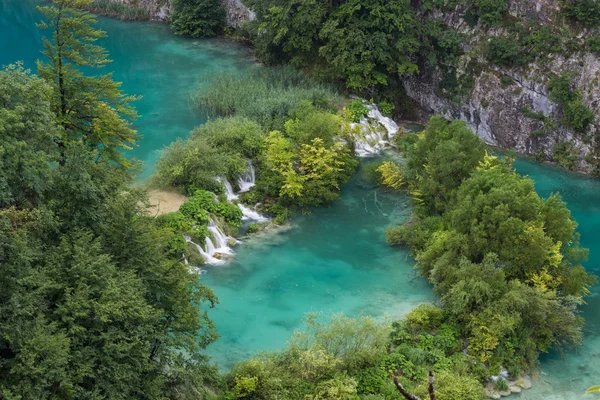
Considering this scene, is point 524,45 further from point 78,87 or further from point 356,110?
point 78,87

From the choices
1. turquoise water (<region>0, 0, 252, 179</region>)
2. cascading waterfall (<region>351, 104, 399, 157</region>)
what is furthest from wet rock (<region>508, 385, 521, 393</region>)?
turquoise water (<region>0, 0, 252, 179</region>)

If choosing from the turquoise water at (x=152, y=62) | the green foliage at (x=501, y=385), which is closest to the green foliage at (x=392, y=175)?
the turquoise water at (x=152, y=62)

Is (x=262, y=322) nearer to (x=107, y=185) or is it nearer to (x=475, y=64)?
(x=107, y=185)

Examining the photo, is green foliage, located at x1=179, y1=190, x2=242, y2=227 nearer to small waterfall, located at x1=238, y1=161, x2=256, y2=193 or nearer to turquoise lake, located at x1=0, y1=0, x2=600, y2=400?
turquoise lake, located at x1=0, y1=0, x2=600, y2=400

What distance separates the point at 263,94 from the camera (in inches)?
1300

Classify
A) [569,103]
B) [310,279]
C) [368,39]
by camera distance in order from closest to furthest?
[310,279] → [569,103] → [368,39]

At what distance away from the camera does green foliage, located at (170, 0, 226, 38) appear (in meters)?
45.0

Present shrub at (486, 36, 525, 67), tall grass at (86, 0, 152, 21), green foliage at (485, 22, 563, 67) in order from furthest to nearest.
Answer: tall grass at (86, 0, 152, 21)
shrub at (486, 36, 525, 67)
green foliage at (485, 22, 563, 67)

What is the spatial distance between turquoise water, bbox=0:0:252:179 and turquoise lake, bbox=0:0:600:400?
145mm

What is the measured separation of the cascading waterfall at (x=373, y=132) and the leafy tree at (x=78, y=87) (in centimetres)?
1299

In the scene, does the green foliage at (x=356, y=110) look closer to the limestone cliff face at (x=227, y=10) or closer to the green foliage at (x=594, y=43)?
the green foliage at (x=594, y=43)

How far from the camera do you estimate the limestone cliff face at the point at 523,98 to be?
98.2 feet

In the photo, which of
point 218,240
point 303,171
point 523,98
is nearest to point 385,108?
point 523,98

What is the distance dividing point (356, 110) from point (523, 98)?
8.05m
